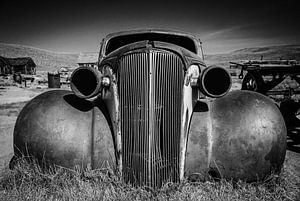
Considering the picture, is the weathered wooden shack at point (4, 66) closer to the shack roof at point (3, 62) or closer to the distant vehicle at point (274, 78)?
the shack roof at point (3, 62)

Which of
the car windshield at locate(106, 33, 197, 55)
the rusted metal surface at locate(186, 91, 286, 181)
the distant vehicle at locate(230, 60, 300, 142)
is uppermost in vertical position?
the car windshield at locate(106, 33, 197, 55)

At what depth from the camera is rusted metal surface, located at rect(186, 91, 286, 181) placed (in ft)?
7.77

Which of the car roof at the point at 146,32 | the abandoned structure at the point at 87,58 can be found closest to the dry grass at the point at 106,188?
the car roof at the point at 146,32

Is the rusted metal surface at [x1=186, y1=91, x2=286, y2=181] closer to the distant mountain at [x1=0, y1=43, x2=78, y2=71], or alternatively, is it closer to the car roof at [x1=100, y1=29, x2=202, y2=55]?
the car roof at [x1=100, y1=29, x2=202, y2=55]

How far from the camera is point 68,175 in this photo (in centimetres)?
244

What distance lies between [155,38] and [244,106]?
2.12m

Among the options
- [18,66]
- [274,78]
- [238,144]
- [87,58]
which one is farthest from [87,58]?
[238,144]

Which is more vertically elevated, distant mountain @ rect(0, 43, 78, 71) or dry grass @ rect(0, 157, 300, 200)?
distant mountain @ rect(0, 43, 78, 71)

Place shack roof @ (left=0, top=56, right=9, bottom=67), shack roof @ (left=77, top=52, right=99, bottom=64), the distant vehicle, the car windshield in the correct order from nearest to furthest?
the car windshield, the distant vehicle, shack roof @ (left=77, top=52, right=99, bottom=64), shack roof @ (left=0, top=56, right=9, bottom=67)

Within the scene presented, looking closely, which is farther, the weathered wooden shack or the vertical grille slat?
the weathered wooden shack

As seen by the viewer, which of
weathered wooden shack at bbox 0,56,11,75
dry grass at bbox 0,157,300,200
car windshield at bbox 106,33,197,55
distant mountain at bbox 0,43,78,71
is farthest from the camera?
distant mountain at bbox 0,43,78,71

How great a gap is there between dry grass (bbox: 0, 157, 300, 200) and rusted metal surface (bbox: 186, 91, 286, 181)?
13 centimetres

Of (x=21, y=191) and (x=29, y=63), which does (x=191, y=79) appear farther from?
(x=29, y=63)

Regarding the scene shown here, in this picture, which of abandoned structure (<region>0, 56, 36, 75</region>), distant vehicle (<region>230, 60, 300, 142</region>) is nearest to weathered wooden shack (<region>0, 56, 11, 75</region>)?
abandoned structure (<region>0, 56, 36, 75</region>)
